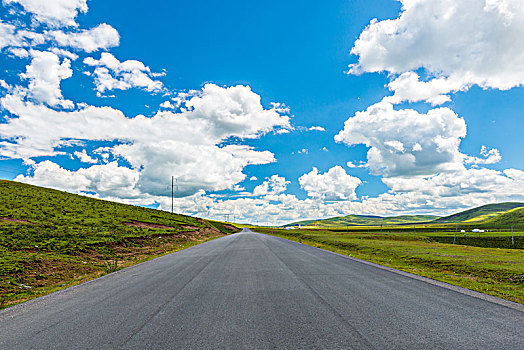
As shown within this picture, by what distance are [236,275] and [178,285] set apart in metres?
2.72

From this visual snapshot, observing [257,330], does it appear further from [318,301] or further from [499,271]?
[499,271]

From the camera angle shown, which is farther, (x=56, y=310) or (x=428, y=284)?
(x=428, y=284)

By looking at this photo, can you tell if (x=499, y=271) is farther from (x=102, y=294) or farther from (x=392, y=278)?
(x=102, y=294)

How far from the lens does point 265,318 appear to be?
6215 mm

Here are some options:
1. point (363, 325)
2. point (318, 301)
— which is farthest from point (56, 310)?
point (363, 325)

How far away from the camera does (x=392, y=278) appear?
11.1 m

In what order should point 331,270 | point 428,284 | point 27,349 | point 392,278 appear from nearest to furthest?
point 27,349 → point 428,284 → point 392,278 → point 331,270

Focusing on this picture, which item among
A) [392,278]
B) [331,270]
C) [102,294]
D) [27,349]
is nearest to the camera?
[27,349]

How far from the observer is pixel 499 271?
1275cm

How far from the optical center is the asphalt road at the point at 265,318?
195 inches

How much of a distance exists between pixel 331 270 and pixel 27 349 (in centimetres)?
1092

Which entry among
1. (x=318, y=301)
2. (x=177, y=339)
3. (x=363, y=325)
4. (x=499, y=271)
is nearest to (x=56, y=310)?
(x=177, y=339)

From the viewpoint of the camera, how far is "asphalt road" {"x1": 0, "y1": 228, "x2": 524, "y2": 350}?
495cm

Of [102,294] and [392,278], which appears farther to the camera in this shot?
[392,278]
